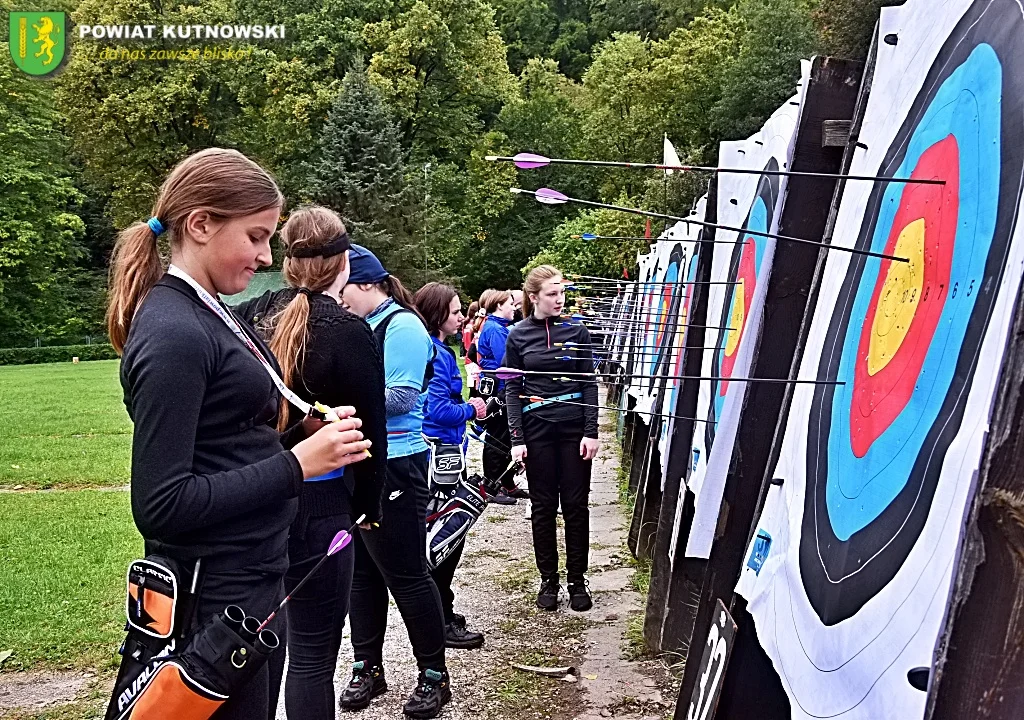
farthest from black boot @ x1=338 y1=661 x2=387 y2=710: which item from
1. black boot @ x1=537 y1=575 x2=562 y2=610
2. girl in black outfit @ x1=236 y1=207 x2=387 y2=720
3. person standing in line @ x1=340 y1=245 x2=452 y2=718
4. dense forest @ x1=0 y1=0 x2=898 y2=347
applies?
dense forest @ x1=0 y1=0 x2=898 y2=347

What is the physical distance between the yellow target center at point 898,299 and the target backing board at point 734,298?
2.90 ft

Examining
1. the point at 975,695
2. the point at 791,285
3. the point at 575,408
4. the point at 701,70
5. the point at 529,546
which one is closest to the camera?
the point at 975,695

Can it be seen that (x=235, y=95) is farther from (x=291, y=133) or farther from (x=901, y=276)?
(x=901, y=276)

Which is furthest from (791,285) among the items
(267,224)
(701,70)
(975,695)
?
(701,70)

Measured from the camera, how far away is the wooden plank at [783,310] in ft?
8.52

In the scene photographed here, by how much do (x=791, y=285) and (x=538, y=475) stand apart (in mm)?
2422

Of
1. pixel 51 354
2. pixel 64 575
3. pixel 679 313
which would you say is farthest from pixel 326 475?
pixel 51 354

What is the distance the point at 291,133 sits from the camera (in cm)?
3206

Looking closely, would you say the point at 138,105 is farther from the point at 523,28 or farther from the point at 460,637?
the point at 460,637

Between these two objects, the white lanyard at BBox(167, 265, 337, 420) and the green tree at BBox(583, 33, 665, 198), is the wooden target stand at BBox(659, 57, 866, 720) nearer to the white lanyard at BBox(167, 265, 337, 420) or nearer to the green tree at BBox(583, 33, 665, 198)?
the white lanyard at BBox(167, 265, 337, 420)

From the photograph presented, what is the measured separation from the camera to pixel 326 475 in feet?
8.23

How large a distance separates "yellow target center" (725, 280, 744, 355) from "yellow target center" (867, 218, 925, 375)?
162cm

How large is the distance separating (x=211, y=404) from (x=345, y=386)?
0.76 metres

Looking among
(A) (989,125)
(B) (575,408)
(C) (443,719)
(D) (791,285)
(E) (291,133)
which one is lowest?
(C) (443,719)
